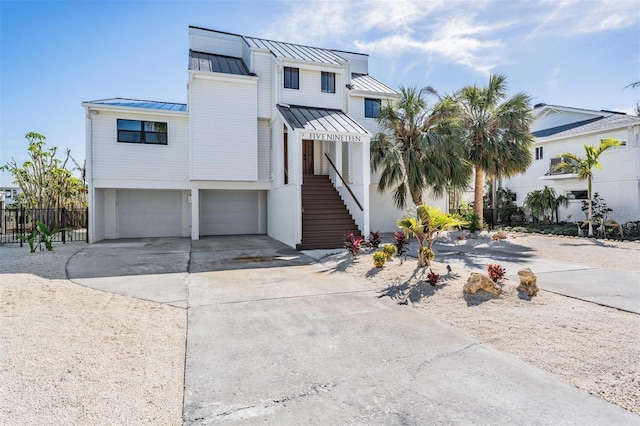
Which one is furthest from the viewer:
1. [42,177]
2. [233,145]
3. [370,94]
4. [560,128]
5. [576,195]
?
[560,128]

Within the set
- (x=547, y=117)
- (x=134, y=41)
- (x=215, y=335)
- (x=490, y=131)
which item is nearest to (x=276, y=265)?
(x=215, y=335)

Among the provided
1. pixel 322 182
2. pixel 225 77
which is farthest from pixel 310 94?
pixel 322 182

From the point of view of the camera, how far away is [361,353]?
13.1 ft

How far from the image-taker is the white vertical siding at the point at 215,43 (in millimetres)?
17703

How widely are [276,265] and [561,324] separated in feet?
21.0

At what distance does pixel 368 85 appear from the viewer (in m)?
18.2

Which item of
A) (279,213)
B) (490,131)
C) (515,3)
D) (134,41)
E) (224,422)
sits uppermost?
(515,3)

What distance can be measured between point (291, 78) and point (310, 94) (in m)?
1.10

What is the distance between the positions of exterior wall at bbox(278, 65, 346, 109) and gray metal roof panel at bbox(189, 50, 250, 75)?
2407 millimetres

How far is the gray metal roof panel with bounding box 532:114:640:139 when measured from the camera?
57.8 ft

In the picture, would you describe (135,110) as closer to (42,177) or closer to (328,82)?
(328,82)

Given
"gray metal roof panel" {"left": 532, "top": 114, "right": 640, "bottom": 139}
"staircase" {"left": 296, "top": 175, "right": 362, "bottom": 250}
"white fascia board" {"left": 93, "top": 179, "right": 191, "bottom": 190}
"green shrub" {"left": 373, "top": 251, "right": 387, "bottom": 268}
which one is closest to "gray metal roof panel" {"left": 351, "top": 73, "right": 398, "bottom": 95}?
"staircase" {"left": 296, "top": 175, "right": 362, "bottom": 250}

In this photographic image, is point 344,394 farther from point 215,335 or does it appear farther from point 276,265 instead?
point 276,265

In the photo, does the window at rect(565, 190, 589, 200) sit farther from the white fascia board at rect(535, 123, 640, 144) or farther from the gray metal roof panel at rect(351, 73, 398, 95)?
the gray metal roof panel at rect(351, 73, 398, 95)
